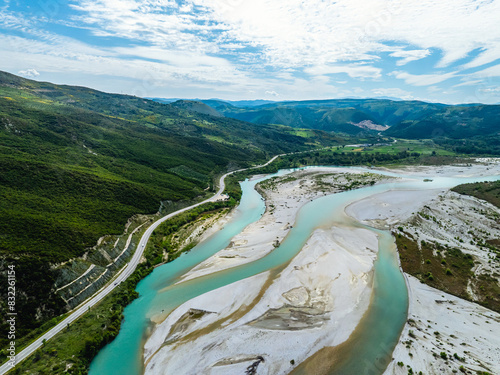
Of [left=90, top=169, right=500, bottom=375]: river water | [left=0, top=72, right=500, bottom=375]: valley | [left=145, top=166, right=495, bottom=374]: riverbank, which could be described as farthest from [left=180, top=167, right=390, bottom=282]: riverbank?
[left=90, top=169, right=500, bottom=375]: river water

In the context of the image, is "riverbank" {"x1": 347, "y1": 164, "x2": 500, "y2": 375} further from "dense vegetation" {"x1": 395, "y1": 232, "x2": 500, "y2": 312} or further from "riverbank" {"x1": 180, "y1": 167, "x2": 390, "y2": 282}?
"riverbank" {"x1": 180, "y1": 167, "x2": 390, "y2": 282}

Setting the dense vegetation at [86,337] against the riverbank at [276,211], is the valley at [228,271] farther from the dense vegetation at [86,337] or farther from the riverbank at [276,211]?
the riverbank at [276,211]

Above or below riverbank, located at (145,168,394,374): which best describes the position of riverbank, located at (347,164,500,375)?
above

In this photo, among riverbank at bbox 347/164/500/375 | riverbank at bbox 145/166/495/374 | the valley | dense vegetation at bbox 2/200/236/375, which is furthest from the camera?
the valley

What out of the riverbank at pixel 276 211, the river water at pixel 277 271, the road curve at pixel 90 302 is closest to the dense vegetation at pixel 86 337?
the road curve at pixel 90 302

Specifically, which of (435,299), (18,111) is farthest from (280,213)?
(18,111)

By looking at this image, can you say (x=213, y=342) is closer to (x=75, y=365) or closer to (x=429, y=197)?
(x=75, y=365)

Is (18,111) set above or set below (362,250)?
above

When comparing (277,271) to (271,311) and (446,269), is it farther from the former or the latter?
(446,269)

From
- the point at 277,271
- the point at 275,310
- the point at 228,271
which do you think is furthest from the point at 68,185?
the point at 275,310
